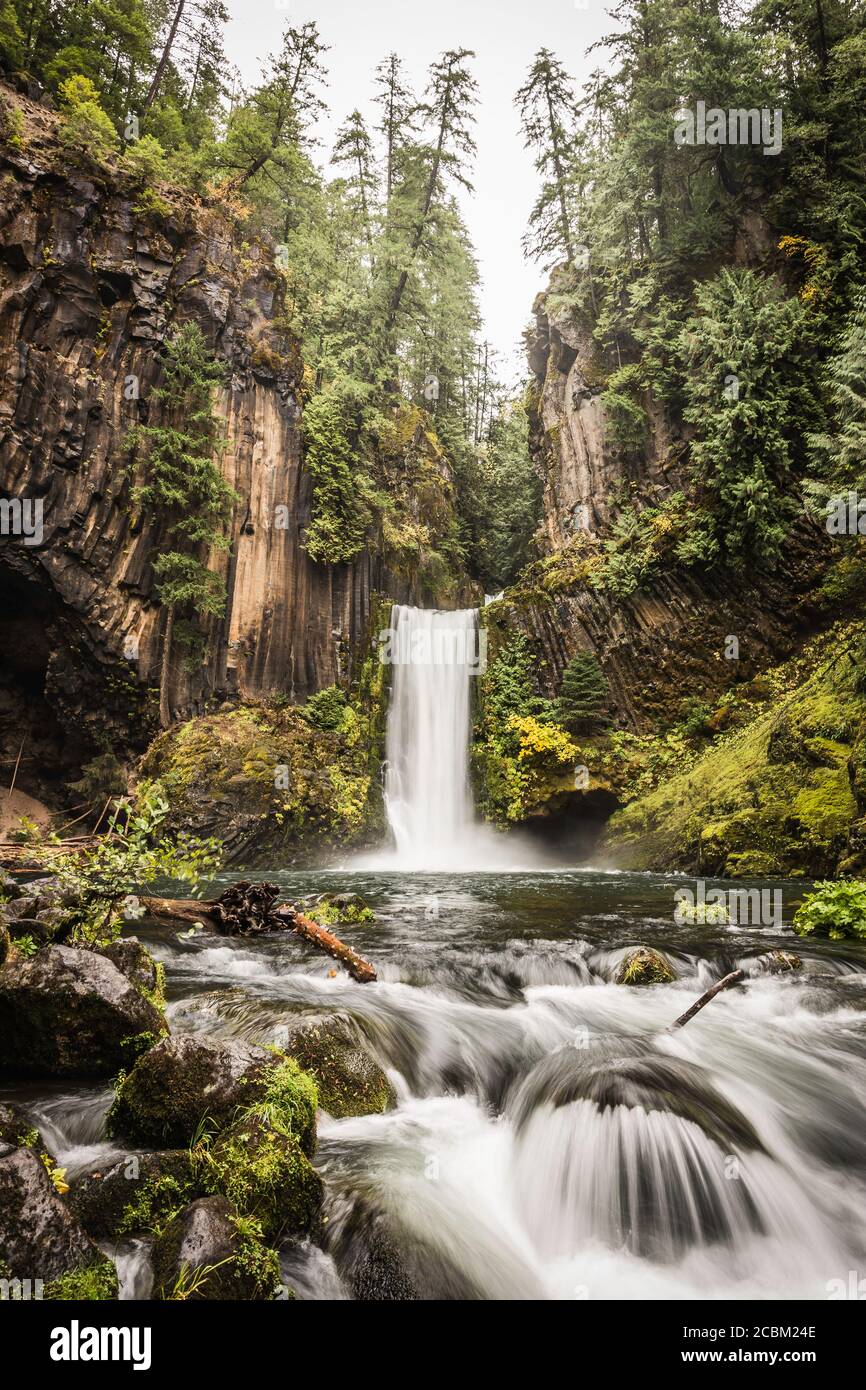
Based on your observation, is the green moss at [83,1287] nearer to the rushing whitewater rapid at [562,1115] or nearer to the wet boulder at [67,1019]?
the rushing whitewater rapid at [562,1115]

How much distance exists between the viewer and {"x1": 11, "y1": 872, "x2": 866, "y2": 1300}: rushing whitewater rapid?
336 cm

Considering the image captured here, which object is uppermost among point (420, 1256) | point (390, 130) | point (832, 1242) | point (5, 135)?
point (390, 130)

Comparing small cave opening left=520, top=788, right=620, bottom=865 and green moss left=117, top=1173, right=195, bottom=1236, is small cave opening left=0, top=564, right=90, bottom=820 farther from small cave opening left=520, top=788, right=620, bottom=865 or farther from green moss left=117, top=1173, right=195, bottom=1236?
green moss left=117, top=1173, right=195, bottom=1236

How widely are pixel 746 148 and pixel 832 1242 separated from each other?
26.4 meters

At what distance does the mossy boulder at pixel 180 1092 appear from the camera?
3428mm

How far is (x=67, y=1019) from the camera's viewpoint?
164 inches

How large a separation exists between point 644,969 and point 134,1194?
526cm

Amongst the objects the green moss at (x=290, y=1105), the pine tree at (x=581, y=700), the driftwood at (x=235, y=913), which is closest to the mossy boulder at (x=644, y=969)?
the driftwood at (x=235, y=913)

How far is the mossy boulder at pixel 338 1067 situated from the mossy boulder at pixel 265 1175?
1.10m

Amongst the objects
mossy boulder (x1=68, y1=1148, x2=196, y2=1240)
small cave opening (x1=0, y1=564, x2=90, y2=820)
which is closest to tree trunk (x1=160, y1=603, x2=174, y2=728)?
small cave opening (x1=0, y1=564, x2=90, y2=820)
